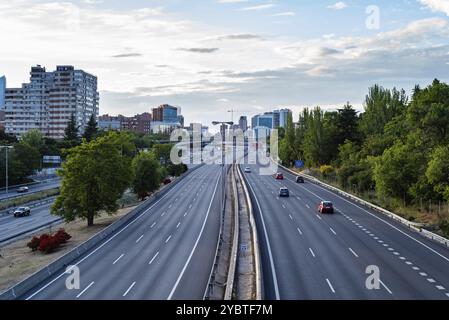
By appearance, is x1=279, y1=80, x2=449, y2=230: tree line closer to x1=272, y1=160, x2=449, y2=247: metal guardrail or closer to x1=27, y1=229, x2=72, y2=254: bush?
x1=272, y1=160, x2=449, y2=247: metal guardrail

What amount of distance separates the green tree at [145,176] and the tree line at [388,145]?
23.4m

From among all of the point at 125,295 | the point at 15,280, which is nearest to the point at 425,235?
the point at 125,295

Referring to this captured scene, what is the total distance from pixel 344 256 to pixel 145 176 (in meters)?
44.5

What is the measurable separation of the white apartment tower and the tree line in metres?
83.3

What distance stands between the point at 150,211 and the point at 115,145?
23.7 ft

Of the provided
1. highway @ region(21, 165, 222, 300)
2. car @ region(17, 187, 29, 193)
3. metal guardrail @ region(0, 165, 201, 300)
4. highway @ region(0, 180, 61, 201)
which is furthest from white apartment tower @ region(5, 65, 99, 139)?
metal guardrail @ region(0, 165, 201, 300)

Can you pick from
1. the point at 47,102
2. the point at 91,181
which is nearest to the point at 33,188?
the point at 91,181

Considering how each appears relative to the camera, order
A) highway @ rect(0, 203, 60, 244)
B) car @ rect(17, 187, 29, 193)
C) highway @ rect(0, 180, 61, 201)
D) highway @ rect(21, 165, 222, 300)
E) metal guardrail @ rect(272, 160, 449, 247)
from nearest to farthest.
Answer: highway @ rect(21, 165, 222, 300), metal guardrail @ rect(272, 160, 449, 247), highway @ rect(0, 203, 60, 244), highway @ rect(0, 180, 61, 201), car @ rect(17, 187, 29, 193)

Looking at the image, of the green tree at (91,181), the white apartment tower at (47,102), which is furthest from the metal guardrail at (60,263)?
the white apartment tower at (47,102)

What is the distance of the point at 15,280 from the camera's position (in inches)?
1080

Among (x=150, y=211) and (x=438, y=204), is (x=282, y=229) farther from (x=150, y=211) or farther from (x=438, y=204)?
(x=150, y=211)

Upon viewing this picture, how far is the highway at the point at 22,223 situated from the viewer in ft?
158

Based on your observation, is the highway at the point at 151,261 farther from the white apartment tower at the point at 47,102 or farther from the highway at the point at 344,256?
the white apartment tower at the point at 47,102

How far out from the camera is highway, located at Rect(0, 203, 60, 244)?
4806 cm
